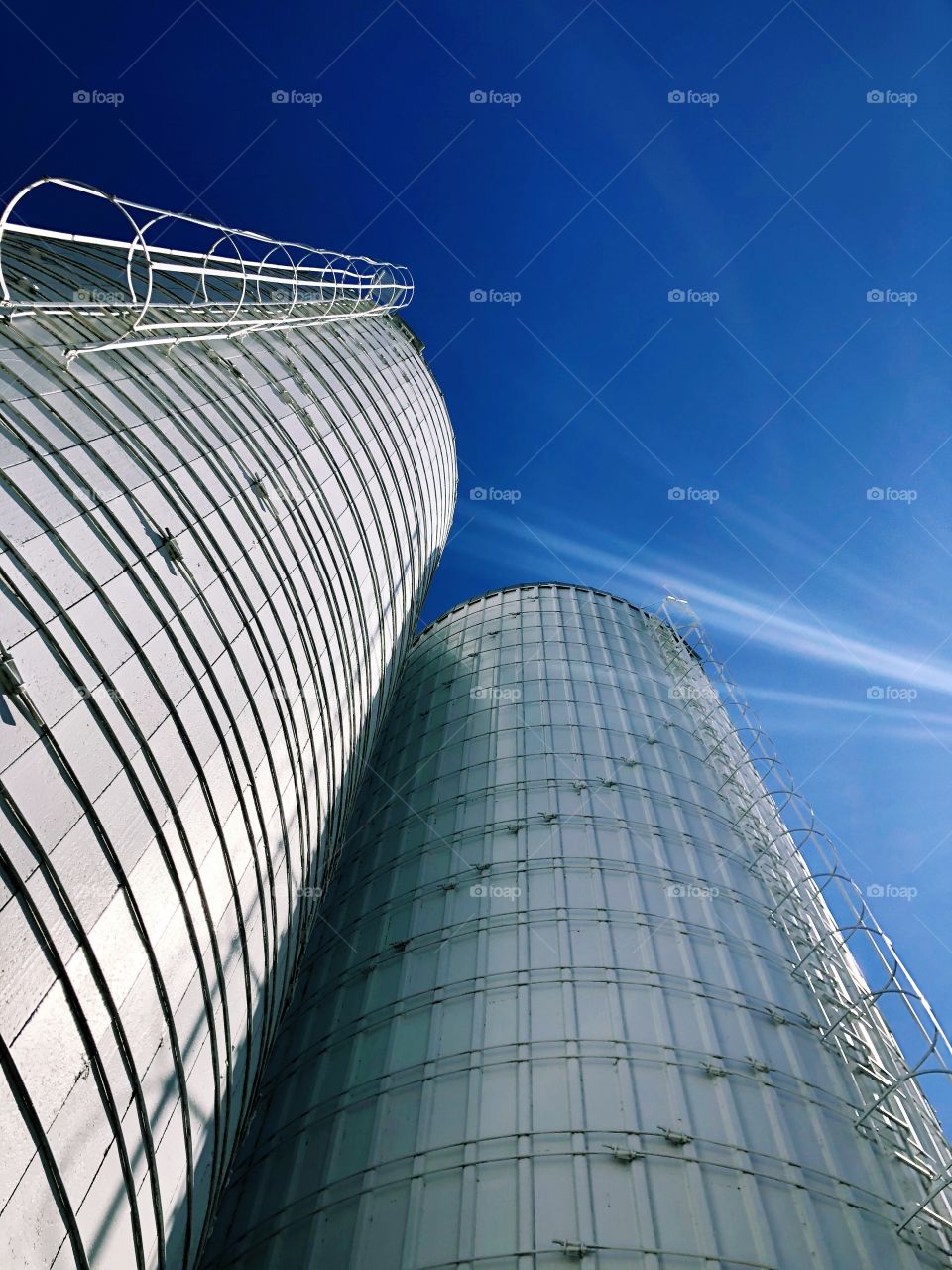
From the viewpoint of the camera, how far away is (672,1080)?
556 inches

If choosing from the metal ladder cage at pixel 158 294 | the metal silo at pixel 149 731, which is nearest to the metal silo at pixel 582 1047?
the metal silo at pixel 149 731

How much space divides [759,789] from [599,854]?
26.5ft

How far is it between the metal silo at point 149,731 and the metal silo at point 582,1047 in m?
2.18

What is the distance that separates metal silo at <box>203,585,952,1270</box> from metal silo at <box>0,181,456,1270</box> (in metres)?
2.18

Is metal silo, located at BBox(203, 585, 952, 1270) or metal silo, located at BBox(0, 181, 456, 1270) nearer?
metal silo, located at BBox(0, 181, 456, 1270)

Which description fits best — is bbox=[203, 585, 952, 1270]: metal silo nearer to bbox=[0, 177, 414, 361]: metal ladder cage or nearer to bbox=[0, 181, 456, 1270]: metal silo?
bbox=[0, 181, 456, 1270]: metal silo

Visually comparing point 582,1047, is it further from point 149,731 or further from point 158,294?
point 158,294

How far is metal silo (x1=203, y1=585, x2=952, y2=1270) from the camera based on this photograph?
12.2m

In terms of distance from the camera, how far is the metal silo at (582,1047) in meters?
12.2

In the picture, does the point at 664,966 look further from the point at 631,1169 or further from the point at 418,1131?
the point at 418,1131

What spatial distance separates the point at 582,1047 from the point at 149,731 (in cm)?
938

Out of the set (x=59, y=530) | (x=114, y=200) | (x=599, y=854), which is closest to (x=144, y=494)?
(x=59, y=530)

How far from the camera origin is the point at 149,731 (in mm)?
11594

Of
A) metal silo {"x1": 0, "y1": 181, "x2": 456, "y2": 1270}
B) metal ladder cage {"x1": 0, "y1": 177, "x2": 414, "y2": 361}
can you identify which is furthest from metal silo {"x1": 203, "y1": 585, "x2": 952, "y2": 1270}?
metal ladder cage {"x1": 0, "y1": 177, "x2": 414, "y2": 361}
